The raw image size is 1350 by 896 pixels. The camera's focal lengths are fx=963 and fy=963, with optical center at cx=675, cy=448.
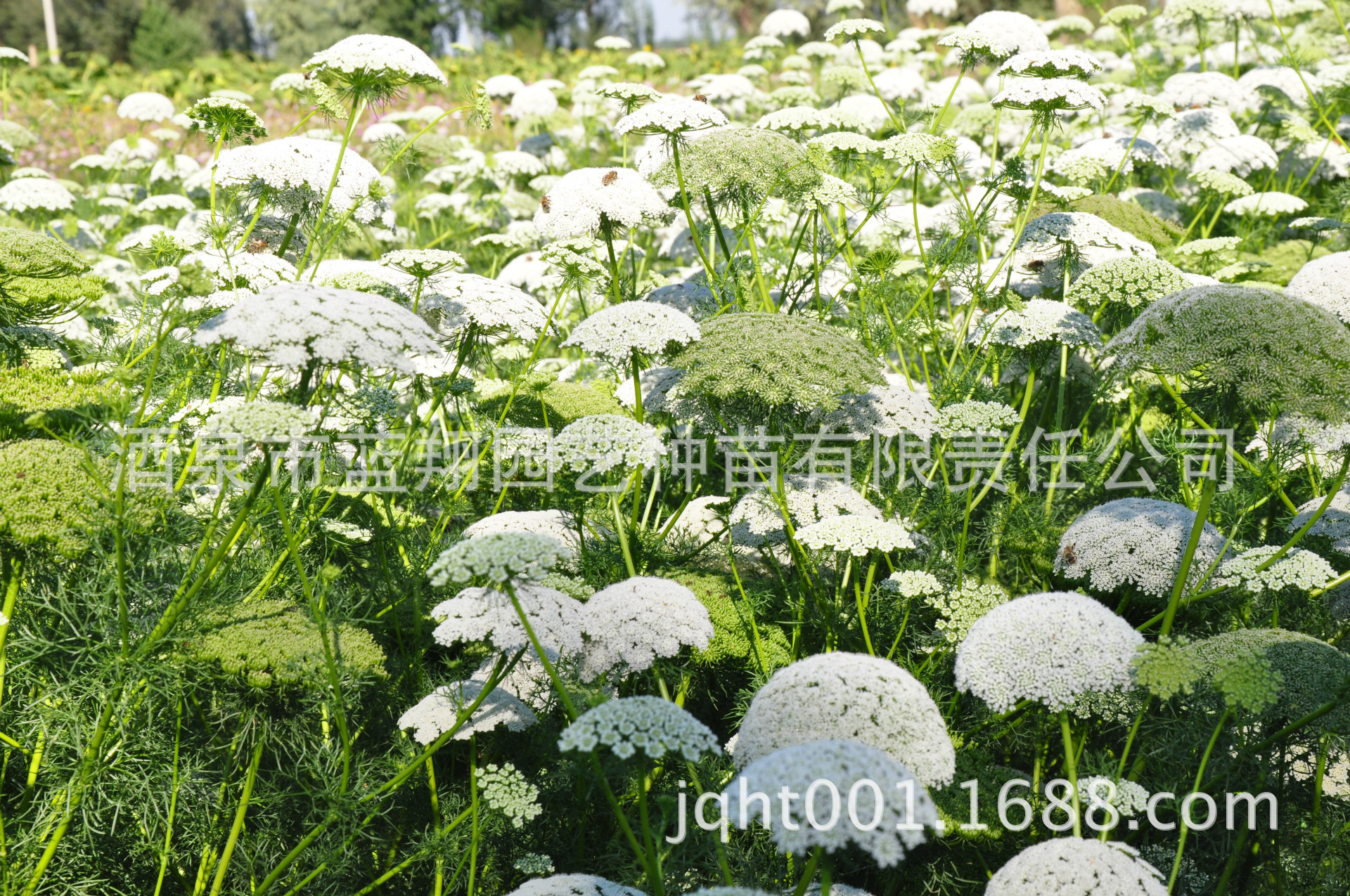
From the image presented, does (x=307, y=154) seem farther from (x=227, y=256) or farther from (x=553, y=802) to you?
(x=553, y=802)

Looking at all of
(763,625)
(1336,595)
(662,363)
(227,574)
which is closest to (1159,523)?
(1336,595)

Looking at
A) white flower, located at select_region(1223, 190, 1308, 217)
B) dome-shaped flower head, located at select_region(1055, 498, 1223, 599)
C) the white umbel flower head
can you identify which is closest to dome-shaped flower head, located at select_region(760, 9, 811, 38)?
white flower, located at select_region(1223, 190, 1308, 217)

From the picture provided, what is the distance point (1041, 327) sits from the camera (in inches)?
223

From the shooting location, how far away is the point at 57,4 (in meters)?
46.3

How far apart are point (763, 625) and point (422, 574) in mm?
1797

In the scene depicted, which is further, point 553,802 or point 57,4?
point 57,4

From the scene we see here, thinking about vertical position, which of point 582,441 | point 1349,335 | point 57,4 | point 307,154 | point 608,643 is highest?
point 57,4

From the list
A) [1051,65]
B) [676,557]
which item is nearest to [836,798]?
[676,557]

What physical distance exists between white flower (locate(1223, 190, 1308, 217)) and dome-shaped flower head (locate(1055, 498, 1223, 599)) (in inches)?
186

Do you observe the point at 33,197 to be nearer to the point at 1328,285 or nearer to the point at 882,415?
the point at 882,415

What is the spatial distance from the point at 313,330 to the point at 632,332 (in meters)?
1.70

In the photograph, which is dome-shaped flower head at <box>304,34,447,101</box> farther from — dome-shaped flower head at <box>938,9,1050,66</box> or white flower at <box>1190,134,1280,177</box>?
white flower at <box>1190,134,1280,177</box>

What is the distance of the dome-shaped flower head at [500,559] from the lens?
3123 millimetres

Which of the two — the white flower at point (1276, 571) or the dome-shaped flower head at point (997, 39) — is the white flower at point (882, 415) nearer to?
the white flower at point (1276, 571)
